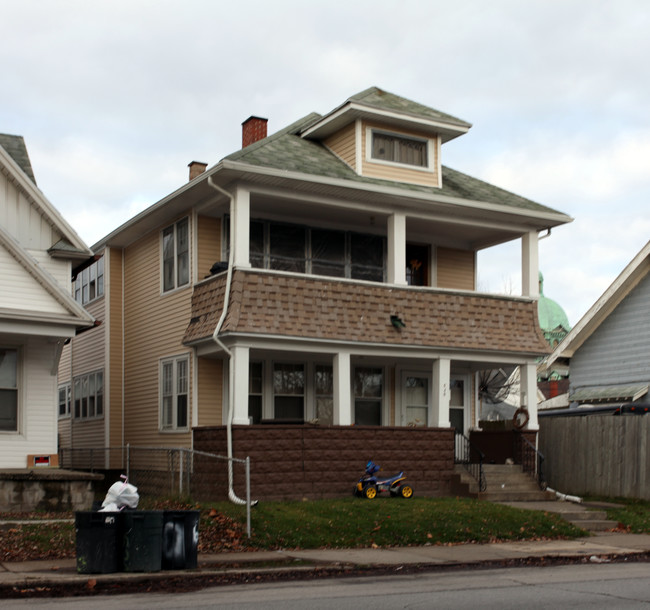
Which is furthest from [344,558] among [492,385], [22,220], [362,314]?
[492,385]

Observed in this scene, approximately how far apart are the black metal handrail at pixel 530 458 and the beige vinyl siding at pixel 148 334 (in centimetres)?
769

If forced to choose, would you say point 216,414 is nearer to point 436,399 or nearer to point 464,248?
point 436,399

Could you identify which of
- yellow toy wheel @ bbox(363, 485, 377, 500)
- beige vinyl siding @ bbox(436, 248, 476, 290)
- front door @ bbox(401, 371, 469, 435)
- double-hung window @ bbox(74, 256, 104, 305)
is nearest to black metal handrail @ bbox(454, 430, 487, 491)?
front door @ bbox(401, 371, 469, 435)

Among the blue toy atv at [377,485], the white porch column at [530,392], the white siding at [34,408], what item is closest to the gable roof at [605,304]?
the white porch column at [530,392]

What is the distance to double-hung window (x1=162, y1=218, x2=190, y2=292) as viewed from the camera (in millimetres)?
22484

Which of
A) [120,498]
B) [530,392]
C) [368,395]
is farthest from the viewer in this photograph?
[368,395]

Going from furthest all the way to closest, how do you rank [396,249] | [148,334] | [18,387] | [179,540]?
[148,334] → [396,249] → [18,387] → [179,540]

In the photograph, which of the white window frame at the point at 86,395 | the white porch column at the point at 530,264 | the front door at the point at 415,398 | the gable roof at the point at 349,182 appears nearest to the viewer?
the gable roof at the point at 349,182

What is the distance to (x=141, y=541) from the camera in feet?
40.7

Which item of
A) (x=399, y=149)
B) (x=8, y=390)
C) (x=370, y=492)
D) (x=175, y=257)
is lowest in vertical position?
(x=370, y=492)

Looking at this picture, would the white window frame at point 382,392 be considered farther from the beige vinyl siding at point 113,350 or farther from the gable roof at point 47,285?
the gable roof at point 47,285

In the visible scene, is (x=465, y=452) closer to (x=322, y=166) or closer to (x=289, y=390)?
(x=289, y=390)

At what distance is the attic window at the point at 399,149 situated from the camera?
897 inches

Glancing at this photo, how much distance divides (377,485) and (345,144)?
7999mm
